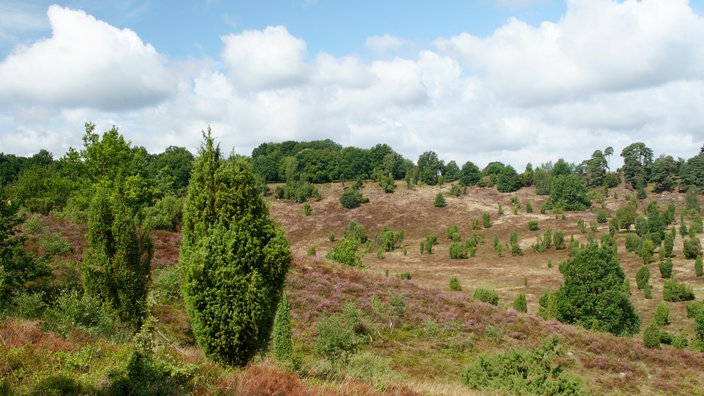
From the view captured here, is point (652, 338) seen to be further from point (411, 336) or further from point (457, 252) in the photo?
point (457, 252)

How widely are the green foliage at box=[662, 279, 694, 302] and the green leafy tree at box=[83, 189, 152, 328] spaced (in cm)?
4933

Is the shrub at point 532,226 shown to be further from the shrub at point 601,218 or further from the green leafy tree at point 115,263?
the green leafy tree at point 115,263

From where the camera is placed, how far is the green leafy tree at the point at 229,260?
30.5 ft

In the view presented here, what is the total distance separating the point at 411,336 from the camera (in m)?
25.4

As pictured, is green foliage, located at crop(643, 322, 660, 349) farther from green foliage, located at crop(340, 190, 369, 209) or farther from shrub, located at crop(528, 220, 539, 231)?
green foliage, located at crop(340, 190, 369, 209)

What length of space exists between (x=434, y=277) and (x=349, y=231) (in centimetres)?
2545

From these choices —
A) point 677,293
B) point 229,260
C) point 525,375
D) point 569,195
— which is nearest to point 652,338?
point 677,293

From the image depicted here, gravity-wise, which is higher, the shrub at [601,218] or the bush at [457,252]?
the shrub at [601,218]

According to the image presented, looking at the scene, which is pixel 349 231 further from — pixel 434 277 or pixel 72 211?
pixel 72 211

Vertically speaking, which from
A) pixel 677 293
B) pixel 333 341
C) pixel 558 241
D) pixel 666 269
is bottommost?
pixel 677 293

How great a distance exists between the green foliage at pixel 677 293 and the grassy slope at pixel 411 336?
1.43 m

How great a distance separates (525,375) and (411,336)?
1094cm

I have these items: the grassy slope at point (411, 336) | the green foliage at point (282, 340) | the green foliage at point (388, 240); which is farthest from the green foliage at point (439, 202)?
the green foliage at point (282, 340)

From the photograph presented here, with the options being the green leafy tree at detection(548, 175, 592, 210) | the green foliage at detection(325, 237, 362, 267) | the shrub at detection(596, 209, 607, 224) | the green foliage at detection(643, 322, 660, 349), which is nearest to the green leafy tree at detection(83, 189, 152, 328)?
the green foliage at detection(325, 237, 362, 267)
